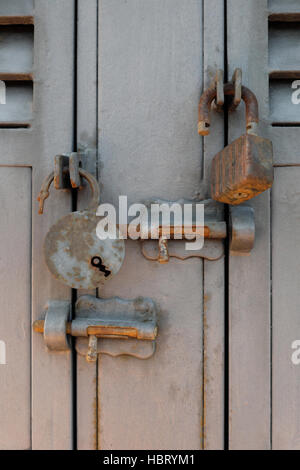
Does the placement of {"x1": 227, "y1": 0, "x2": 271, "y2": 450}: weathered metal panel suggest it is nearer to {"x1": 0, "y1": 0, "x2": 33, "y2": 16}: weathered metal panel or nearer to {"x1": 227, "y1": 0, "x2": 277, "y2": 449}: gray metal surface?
{"x1": 227, "y1": 0, "x2": 277, "y2": 449}: gray metal surface

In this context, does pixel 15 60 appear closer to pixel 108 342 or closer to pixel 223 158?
pixel 223 158

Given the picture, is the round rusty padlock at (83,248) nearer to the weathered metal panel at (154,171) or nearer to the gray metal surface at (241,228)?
the weathered metal panel at (154,171)

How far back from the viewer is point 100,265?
59 cm

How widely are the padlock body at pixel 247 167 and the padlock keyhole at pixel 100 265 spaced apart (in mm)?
231

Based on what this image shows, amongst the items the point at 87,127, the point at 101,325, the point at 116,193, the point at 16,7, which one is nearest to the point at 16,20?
the point at 16,7

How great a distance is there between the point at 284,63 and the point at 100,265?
0.50 m

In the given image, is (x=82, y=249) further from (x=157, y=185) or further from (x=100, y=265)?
(x=157, y=185)

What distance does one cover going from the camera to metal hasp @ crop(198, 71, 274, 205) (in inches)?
18.6

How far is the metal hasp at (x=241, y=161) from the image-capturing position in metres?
0.47

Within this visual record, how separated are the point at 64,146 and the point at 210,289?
1.24ft

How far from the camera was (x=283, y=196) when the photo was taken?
64 centimetres

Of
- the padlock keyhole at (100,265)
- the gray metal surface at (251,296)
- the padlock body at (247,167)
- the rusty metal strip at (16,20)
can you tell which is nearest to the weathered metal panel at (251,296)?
the gray metal surface at (251,296)

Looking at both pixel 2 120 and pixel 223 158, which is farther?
pixel 2 120
